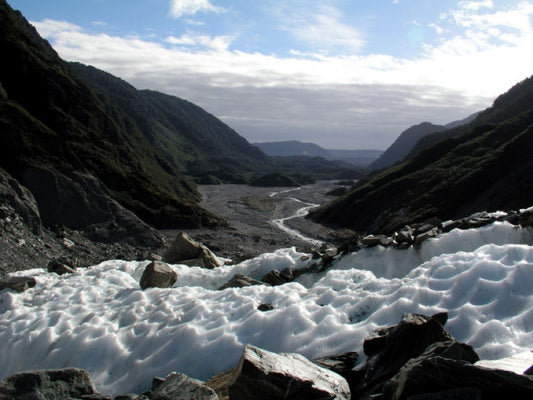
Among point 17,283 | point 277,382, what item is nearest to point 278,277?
point 277,382

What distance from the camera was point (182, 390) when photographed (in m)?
6.65

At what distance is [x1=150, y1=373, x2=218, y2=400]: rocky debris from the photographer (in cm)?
639

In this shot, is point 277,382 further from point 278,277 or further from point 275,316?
point 278,277

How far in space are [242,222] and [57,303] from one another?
5286 centimetres

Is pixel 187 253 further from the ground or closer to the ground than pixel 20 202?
closer to the ground

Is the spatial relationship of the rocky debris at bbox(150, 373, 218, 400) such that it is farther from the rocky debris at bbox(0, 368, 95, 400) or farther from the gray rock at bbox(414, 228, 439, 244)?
the gray rock at bbox(414, 228, 439, 244)

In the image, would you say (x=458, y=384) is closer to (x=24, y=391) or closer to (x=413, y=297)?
(x=413, y=297)

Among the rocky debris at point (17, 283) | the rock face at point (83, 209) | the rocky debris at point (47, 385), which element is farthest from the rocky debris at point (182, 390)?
the rock face at point (83, 209)

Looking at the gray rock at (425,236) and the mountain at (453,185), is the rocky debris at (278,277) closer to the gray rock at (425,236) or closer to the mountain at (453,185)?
the gray rock at (425,236)

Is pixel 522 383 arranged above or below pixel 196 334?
above

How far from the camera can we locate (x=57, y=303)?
1416cm

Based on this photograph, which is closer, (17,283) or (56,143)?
(17,283)

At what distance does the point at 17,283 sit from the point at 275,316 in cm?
1071

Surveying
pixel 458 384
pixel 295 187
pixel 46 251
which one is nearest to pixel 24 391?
pixel 458 384
